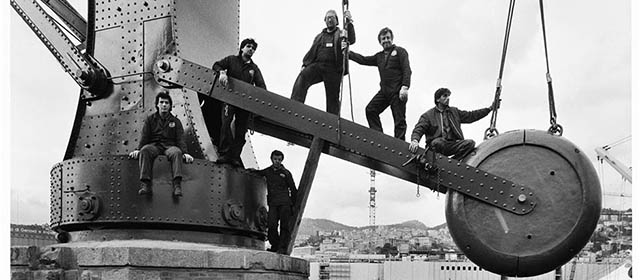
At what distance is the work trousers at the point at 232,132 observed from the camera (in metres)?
9.89

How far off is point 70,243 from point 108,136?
148 centimetres

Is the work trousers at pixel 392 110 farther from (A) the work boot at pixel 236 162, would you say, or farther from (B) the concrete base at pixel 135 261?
(B) the concrete base at pixel 135 261

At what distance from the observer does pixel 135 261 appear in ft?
27.5

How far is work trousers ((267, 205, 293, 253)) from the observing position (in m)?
10.4

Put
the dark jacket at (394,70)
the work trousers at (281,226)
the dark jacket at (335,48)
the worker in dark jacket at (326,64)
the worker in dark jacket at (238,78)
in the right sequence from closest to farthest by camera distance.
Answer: the worker in dark jacket at (238,78)
the work trousers at (281,226)
the dark jacket at (394,70)
the dark jacket at (335,48)
the worker in dark jacket at (326,64)

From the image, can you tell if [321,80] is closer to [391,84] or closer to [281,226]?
[391,84]

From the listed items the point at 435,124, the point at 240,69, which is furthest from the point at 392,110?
the point at 240,69

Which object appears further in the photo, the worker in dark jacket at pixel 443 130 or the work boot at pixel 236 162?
the worker in dark jacket at pixel 443 130

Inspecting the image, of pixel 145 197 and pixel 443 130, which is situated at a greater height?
pixel 443 130

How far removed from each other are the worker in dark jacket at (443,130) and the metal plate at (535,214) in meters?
0.45

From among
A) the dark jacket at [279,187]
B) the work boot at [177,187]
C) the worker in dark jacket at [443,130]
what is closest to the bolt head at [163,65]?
the work boot at [177,187]

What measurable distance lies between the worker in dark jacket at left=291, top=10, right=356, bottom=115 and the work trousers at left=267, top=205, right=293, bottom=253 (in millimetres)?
1649

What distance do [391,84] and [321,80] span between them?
1.09m

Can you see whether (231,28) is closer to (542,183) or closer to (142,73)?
(142,73)
